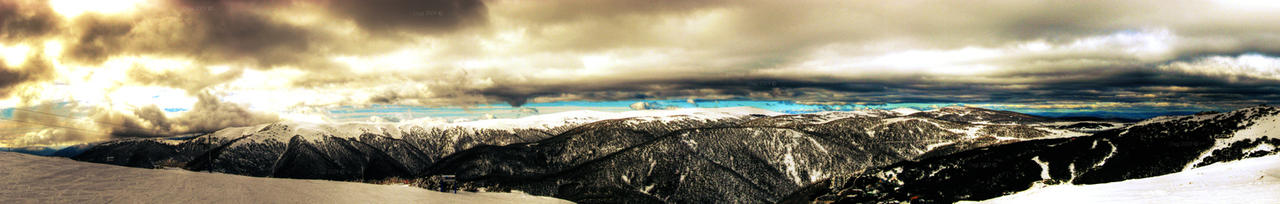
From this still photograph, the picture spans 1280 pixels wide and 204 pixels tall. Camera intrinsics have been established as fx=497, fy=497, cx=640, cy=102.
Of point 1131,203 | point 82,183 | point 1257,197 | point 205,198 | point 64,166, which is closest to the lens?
point 1257,197

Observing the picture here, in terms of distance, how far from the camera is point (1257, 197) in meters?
67.0

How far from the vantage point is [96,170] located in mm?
154375

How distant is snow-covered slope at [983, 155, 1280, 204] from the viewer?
7026 centimetres

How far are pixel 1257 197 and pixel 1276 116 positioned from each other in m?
215

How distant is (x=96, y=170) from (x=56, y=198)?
3051 inches

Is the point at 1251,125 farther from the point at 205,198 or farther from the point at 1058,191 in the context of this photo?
the point at 205,198

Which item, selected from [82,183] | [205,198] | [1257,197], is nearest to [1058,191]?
[1257,197]

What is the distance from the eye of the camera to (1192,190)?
256ft

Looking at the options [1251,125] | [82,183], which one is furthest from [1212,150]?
[82,183]

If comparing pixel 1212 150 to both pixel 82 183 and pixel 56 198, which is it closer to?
pixel 56 198

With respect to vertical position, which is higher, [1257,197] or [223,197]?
[1257,197]

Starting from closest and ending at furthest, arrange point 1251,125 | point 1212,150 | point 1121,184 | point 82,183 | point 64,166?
point 1121,184 < point 82,183 < point 64,166 < point 1212,150 < point 1251,125

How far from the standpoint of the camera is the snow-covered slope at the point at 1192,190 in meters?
70.3

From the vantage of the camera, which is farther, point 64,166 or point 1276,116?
point 1276,116
